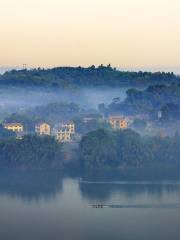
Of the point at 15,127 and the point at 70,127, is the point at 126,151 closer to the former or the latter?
the point at 70,127

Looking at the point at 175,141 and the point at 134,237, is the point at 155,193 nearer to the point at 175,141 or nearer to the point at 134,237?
the point at 134,237

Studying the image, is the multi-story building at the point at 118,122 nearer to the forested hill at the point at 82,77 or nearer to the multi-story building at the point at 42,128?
the multi-story building at the point at 42,128

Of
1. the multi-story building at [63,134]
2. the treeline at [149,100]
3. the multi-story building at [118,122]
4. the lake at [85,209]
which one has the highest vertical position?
the treeline at [149,100]

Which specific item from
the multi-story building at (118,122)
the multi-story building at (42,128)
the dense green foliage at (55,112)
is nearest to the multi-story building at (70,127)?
the multi-story building at (42,128)

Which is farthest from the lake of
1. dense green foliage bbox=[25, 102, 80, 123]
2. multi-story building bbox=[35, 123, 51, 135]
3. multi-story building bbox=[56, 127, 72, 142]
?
dense green foliage bbox=[25, 102, 80, 123]

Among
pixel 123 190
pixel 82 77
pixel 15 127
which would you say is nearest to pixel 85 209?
pixel 123 190

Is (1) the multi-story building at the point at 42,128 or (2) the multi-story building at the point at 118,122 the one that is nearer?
(1) the multi-story building at the point at 42,128

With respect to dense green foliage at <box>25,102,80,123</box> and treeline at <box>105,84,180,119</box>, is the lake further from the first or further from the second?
treeline at <box>105,84,180,119</box>
